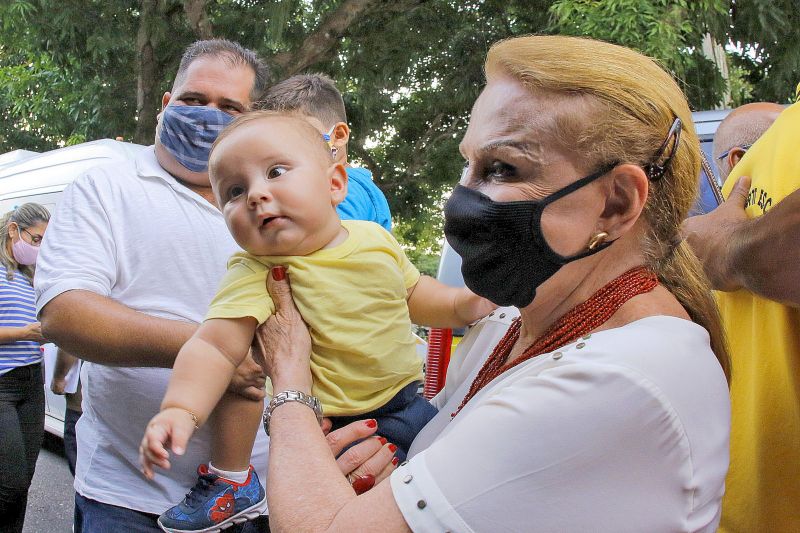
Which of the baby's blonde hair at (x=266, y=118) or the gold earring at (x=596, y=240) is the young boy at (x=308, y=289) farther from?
the gold earring at (x=596, y=240)

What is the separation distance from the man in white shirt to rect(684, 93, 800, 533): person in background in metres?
1.18

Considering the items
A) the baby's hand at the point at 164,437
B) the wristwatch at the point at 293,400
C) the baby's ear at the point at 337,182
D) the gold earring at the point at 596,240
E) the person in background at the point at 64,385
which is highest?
the gold earring at the point at 596,240

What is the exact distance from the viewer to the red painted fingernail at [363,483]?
1817mm

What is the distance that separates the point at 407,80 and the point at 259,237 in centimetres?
944

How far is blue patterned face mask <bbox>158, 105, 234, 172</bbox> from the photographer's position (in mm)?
2516

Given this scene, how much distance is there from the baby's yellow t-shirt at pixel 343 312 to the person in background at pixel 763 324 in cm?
77

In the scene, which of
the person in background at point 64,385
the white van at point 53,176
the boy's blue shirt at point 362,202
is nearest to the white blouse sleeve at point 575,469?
the boy's blue shirt at point 362,202

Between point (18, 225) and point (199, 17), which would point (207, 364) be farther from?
point (199, 17)

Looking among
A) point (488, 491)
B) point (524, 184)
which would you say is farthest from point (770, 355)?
point (488, 491)

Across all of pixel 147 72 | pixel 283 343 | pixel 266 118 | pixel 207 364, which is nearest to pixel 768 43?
pixel 147 72

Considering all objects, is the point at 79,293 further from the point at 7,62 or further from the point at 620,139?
the point at 7,62

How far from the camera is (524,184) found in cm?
158

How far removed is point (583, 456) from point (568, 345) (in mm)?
226

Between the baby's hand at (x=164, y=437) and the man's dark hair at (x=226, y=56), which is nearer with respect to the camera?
the baby's hand at (x=164, y=437)
